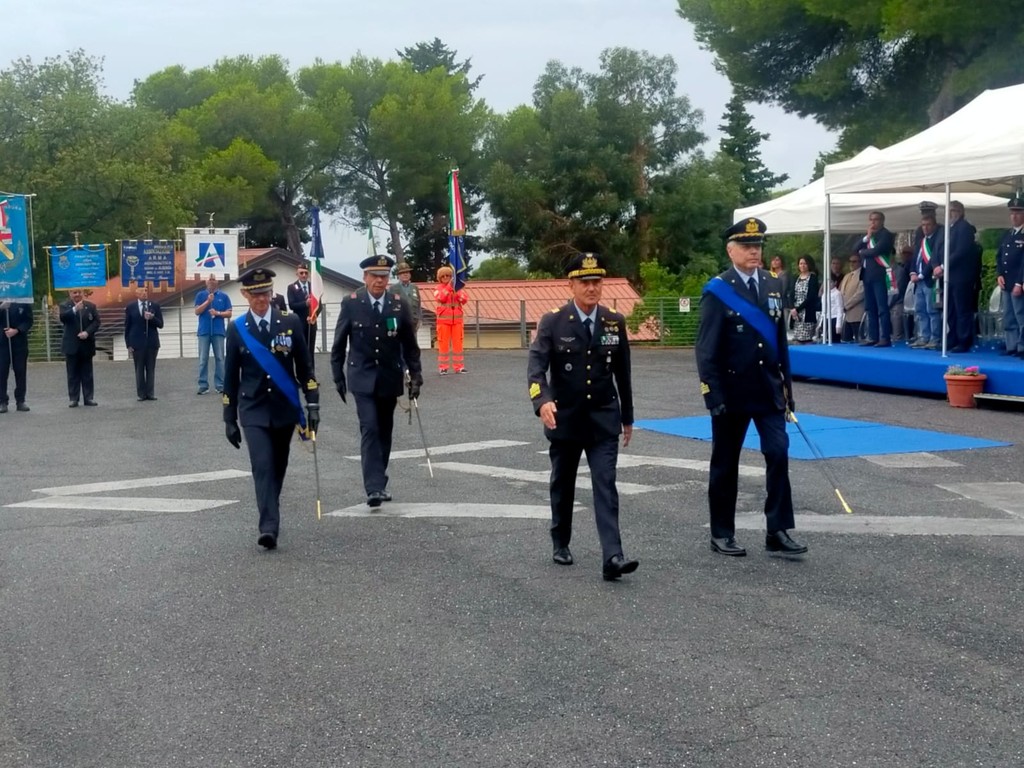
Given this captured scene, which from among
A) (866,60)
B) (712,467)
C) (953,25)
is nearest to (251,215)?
(866,60)

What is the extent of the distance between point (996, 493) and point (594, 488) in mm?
4003

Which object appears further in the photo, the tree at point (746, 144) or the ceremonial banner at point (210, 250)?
the tree at point (746, 144)

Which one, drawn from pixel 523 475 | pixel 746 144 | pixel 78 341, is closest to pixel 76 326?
pixel 78 341

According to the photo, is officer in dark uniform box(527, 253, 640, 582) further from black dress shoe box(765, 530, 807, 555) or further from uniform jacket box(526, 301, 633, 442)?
black dress shoe box(765, 530, 807, 555)

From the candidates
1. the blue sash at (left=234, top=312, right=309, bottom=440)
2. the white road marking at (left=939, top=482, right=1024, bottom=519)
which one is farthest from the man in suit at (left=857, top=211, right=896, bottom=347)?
the blue sash at (left=234, top=312, right=309, bottom=440)

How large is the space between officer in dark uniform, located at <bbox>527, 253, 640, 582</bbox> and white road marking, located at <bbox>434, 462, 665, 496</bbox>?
278 centimetres

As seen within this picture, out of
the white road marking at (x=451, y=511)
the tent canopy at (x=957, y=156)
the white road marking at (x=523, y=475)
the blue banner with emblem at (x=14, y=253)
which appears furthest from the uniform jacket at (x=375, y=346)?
the blue banner with emblem at (x=14, y=253)

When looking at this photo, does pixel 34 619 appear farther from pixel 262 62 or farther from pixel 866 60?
pixel 262 62

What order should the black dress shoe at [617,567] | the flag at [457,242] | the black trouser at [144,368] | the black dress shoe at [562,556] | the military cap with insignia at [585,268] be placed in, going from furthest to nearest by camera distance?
the flag at [457,242]
the black trouser at [144,368]
the black dress shoe at [562,556]
the military cap with insignia at [585,268]
the black dress shoe at [617,567]

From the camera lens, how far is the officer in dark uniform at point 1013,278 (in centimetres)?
1705

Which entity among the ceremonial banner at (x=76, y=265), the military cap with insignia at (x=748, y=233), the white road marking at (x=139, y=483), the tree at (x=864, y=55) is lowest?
the white road marking at (x=139, y=483)

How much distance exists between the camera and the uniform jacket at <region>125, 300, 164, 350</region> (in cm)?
2073

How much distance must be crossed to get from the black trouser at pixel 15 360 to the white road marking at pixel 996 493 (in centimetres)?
1389

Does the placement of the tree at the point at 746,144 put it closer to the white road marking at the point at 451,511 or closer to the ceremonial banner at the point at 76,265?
the ceremonial banner at the point at 76,265
